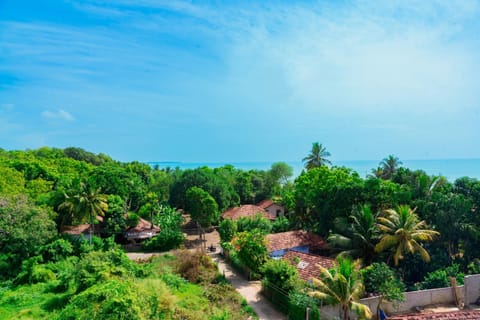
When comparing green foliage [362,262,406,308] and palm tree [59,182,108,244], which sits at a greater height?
palm tree [59,182,108,244]

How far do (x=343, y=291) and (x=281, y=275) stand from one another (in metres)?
4.07

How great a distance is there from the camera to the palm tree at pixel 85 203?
2719cm

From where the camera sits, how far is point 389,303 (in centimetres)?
1694

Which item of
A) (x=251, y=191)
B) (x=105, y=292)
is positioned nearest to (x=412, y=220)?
(x=105, y=292)

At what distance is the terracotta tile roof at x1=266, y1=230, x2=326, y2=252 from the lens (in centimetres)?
2541

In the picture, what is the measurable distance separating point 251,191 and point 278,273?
31.3 metres

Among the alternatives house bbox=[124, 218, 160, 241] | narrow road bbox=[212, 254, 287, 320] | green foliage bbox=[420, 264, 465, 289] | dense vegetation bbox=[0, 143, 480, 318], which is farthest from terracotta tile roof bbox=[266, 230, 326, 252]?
house bbox=[124, 218, 160, 241]

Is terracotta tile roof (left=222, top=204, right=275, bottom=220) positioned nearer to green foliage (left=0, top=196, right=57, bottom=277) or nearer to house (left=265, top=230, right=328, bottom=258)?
house (left=265, top=230, right=328, bottom=258)

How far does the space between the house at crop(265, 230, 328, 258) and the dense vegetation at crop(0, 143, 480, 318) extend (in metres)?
1.07

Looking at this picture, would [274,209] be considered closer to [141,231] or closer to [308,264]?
[141,231]

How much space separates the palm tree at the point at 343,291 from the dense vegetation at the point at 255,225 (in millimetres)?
1722

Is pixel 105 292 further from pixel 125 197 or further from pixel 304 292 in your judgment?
pixel 125 197

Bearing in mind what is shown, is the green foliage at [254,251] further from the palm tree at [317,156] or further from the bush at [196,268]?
the palm tree at [317,156]

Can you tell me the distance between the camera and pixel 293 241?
2622cm
